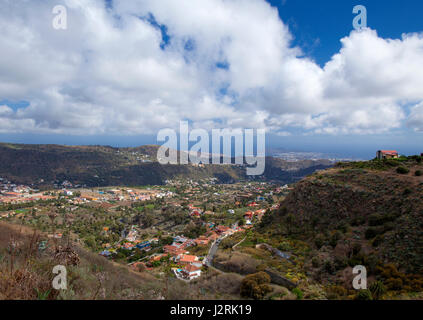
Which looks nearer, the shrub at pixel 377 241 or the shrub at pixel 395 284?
the shrub at pixel 395 284

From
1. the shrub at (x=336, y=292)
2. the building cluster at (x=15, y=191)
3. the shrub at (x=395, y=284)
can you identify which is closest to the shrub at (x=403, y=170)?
the shrub at (x=395, y=284)

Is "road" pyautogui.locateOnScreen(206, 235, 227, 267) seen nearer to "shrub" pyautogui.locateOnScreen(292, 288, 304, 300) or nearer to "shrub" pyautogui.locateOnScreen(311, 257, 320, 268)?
"shrub" pyautogui.locateOnScreen(311, 257, 320, 268)

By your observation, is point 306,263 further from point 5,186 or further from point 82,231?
point 5,186

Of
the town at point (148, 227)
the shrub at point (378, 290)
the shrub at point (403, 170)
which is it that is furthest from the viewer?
the town at point (148, 227)

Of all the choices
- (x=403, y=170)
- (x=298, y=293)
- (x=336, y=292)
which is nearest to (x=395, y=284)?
(x=336, y=292)

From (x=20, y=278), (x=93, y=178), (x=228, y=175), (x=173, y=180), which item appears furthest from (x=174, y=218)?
(x=228, y=175)

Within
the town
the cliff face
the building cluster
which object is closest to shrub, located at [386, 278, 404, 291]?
the cliff face

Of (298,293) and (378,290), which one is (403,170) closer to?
(378,290)

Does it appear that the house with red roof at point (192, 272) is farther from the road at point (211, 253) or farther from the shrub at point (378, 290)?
the shrub at point (378, 290)
